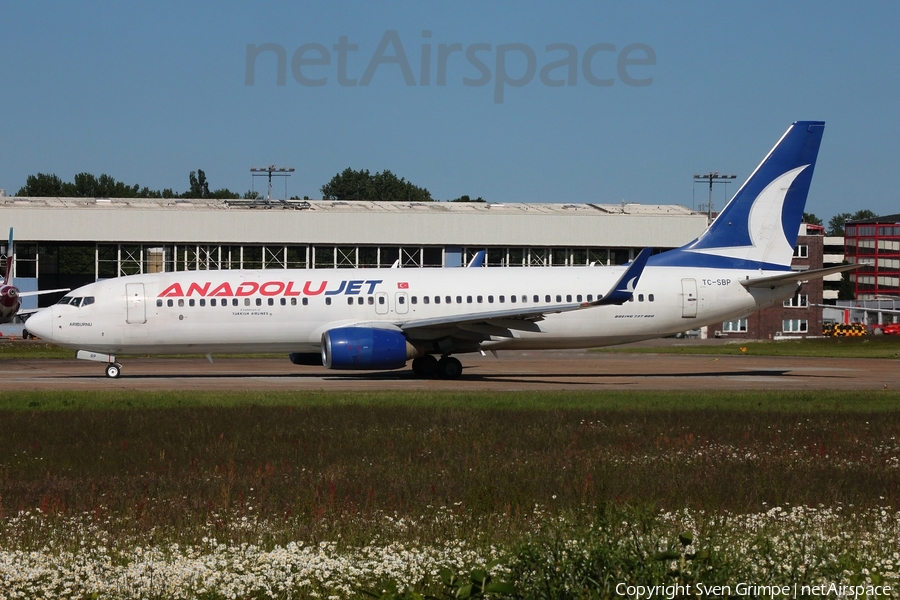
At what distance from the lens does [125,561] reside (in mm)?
7992

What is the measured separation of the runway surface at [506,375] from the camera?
28.5m

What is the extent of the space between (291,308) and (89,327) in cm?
592

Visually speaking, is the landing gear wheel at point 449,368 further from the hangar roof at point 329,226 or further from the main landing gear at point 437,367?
the hangar roof at point 329,226

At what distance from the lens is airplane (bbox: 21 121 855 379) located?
30.0m

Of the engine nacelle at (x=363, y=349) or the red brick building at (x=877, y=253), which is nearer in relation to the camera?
the engine nacelle at (x=363, y=349)

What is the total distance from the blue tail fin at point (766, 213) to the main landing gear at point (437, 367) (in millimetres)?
7725

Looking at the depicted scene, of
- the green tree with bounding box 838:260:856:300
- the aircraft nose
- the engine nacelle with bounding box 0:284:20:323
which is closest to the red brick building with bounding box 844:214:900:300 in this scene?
the green tree with bounding box 838:260:856:300

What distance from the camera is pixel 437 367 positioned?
31.8 metres

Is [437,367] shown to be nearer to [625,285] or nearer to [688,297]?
[625,285]

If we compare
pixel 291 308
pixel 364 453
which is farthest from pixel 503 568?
pixel 291 308

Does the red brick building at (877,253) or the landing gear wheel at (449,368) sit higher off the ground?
the red brick building at (877,253)

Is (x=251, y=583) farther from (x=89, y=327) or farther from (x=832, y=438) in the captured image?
(x=89, y=327)

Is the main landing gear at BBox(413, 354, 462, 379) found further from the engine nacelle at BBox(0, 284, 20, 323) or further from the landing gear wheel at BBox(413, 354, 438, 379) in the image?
the engine nacelle at BBox(0, 284, 20, 323)

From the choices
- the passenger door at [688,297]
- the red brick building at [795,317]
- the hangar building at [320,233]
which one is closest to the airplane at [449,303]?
the passenger door at [688,297]
